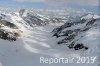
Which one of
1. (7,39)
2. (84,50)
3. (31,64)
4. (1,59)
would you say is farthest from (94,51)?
(7,39)

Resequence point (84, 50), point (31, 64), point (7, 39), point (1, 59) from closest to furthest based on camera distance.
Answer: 1. point (31, 64)
2. point (1, 59)
3. point (84, 50)
4. point (7, 39)

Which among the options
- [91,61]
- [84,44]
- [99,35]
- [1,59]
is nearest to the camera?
[91,61]

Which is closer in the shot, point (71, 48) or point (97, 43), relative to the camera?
point (97, 43)

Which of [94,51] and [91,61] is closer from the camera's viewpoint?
[91,61]

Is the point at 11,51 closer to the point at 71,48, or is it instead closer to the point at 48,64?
the point at 71,48

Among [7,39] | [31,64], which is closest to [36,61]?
[31,64]

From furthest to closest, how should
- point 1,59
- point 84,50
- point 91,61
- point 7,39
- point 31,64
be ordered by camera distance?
point 7,39 → point 84,50 → point 1,59 → point 31,64 → point 91,61

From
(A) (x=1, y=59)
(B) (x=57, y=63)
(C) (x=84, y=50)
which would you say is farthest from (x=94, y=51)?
(A) (x=1, y=59)

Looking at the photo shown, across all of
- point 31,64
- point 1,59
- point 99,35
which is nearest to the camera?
point 31,64

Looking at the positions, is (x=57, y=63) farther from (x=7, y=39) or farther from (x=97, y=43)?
(x=7, y=39)
